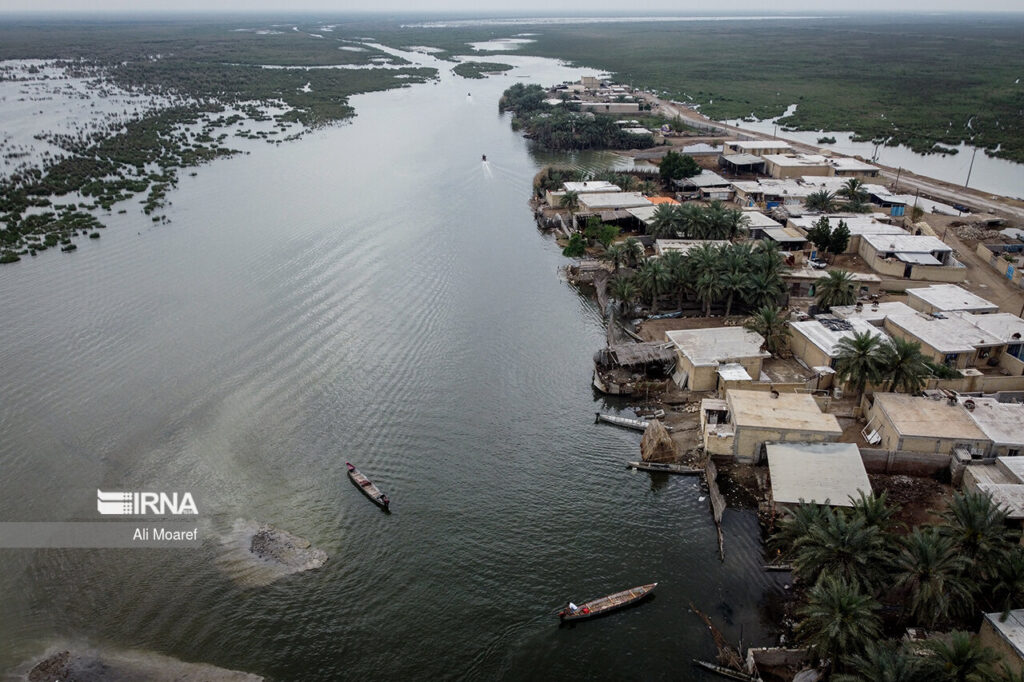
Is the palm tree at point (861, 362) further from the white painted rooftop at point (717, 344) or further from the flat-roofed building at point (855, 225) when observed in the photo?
the flat-roofed building at point (855, 225)

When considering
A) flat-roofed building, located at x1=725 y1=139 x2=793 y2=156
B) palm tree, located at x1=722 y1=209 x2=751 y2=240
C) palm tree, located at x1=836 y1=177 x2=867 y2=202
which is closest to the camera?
palm tree, located at x1=722 y1=209 x2=751 y2=240

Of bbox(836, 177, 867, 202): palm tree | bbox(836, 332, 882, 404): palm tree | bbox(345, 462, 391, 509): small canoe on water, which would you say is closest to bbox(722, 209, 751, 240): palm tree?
bbox(836, 177, 867, 202): palm tree

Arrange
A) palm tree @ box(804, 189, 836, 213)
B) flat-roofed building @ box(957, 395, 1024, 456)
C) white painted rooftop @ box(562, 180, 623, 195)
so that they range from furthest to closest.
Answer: white painted rooftop @ box(562, 180, 623, 195) → palm tree @ box(804, 189, 836, 213) → flat-roofed building @ box(957, 395, 1024, 456)

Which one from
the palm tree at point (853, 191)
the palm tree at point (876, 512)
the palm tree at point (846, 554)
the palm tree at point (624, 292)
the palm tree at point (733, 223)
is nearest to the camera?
the palm tree at point (846, 554)

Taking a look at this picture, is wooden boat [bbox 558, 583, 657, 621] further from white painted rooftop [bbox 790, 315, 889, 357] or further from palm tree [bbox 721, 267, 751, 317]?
palm tree [bbox 721, 267, 751, 317]

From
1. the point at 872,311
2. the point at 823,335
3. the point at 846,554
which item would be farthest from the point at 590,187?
the point at 846,554

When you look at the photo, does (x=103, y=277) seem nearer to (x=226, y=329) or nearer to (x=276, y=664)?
(x=226, y=329)

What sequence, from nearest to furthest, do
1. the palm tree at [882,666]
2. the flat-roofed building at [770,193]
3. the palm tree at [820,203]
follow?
the palm tree at [882,666] < the palm tree at [820,203] < the flat-roofed building at [770,193]

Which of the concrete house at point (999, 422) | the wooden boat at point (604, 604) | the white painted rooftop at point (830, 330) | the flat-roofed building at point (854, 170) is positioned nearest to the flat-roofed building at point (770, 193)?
the flat-roofed building at point (854, 170)
